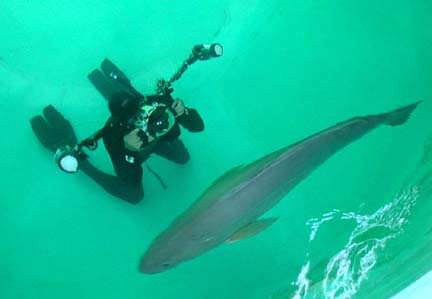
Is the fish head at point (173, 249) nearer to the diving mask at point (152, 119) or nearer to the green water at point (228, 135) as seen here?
the diving mask at point (152, 119)

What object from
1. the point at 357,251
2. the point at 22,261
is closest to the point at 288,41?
the point at 357,251

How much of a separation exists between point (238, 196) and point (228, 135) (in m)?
2.05

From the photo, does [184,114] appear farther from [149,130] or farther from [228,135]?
[228,135]

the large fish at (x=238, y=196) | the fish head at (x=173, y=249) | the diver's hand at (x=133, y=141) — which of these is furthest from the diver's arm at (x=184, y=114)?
the fish head at (x=173, y=249)

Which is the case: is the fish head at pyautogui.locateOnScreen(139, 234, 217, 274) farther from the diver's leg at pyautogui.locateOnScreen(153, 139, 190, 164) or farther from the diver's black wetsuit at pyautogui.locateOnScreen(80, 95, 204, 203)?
the diver's leg at pyautogui.locateOnScreen(153, 139, 190, 164)

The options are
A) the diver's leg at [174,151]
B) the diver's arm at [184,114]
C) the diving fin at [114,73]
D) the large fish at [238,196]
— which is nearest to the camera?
the large fish at [238,196]

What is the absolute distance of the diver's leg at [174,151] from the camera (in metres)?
3.90

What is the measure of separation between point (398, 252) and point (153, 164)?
7.52ft

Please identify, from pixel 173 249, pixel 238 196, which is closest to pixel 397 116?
pixel 238 196

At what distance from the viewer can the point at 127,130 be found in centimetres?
311

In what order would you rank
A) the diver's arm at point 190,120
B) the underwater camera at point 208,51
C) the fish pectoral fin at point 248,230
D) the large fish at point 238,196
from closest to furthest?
the large fish at point 238,196 → the fish pectoral fin at point 248,230 → the underwater camera at point 208,51 → the diver's arm at point 190,120

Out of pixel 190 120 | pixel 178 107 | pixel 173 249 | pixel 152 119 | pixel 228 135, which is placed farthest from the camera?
pixel 228 135

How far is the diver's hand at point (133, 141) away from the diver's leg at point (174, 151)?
0.52 metres

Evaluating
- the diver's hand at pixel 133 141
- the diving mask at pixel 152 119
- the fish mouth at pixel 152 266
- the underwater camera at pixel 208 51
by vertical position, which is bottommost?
the fish mouth at pixel 152 266
